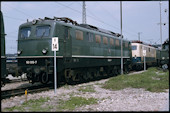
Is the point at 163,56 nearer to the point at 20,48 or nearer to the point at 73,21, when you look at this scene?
the point at 73,21

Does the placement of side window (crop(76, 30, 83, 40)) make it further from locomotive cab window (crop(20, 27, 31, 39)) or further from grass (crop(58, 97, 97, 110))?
grass (crop(58, 97, 97, 110))

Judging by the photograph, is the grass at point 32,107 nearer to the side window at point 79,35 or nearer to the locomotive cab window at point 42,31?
the locomotive cab window at point 42,31

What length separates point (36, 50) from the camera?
11.5 metres

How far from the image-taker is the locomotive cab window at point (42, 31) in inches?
461

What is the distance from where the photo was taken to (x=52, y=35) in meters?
11.5

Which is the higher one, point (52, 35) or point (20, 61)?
point (52, 35)

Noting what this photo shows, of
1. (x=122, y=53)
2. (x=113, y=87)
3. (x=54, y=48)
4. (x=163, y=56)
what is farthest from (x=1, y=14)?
(x=163, y=56)

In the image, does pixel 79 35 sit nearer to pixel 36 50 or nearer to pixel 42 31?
pixel 42 31

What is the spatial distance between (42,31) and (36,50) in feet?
3.74

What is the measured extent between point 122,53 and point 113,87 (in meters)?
9.77

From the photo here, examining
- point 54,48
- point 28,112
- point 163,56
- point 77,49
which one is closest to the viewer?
point 28,112

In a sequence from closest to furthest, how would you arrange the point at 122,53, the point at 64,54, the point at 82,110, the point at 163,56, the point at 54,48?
the point at 82,110 → the point at 54,48 → the point at 64,54 → the point at 122,53 → the point at 163,56

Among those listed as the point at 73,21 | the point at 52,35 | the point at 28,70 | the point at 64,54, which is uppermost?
the point at 73,21

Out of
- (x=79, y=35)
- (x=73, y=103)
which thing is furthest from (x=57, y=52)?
(x=73, y=103)
